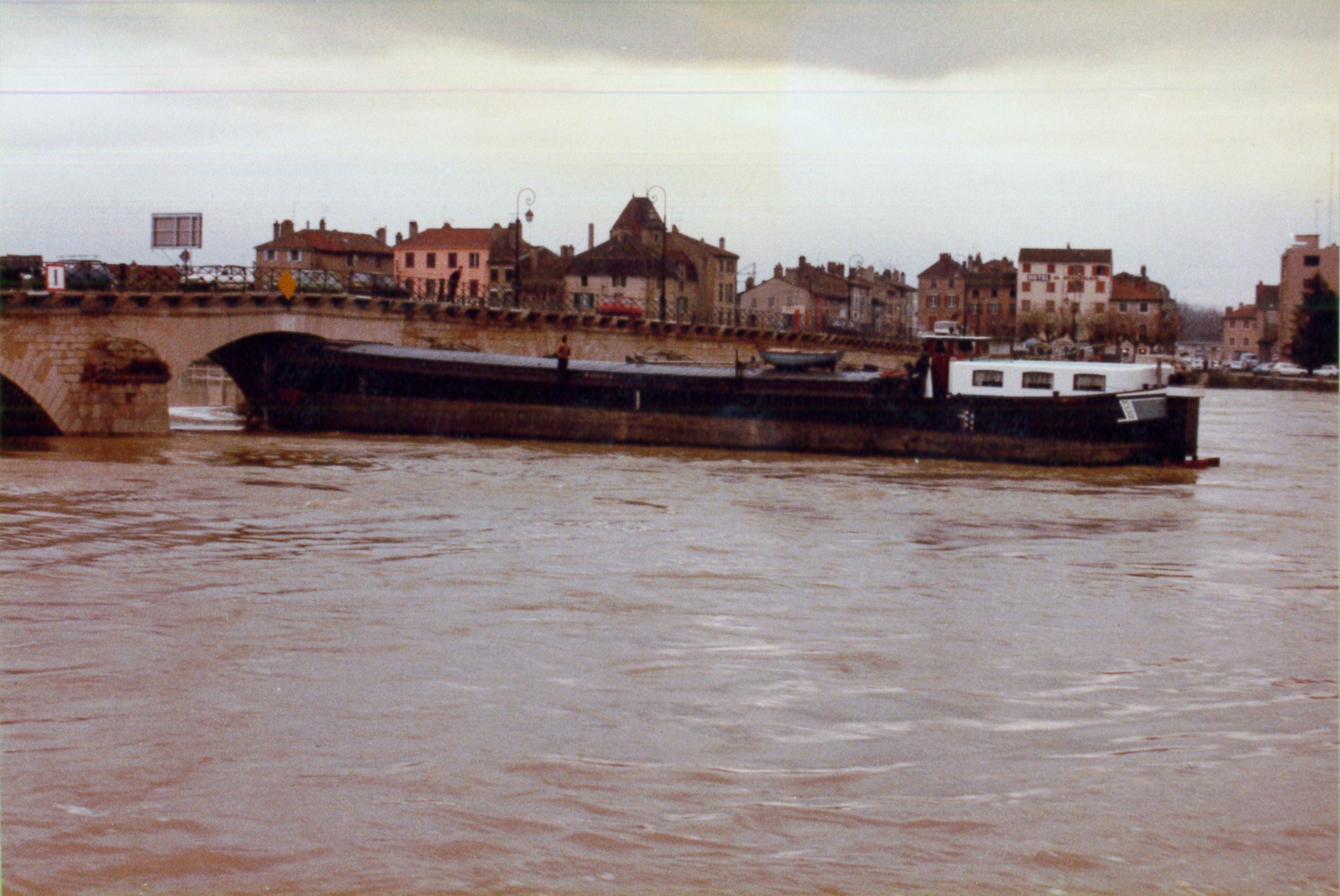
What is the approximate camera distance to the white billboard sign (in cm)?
3988

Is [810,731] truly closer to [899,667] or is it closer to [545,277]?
[899,667]

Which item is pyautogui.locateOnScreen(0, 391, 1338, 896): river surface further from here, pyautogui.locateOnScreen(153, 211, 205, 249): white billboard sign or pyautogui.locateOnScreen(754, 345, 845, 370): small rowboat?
pyautogui.locateOnScreen(153, 211, 205, 249): white billboard sign

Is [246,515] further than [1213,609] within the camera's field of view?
Yes

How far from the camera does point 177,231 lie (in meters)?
40.3

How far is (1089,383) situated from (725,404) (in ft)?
29.1

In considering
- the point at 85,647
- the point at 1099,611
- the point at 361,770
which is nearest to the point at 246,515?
the point at 85,647

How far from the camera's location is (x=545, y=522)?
20.3 metres

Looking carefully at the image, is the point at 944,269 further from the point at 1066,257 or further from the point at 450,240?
the point at 450,240

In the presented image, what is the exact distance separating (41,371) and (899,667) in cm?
2960

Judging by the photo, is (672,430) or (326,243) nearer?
(672,430)

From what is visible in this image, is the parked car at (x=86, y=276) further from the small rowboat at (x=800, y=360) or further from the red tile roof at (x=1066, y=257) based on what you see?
the red tile roof at (x=1066, y=257)

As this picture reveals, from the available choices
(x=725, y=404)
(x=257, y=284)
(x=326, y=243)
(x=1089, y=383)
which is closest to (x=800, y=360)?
(x=725, y=404)

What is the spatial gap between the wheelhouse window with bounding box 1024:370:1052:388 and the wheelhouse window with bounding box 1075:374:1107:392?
2.00 ft

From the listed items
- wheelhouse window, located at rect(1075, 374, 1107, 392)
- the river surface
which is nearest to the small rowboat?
wheelhouse window, located at rect(1075, 374, 1107, 392)
